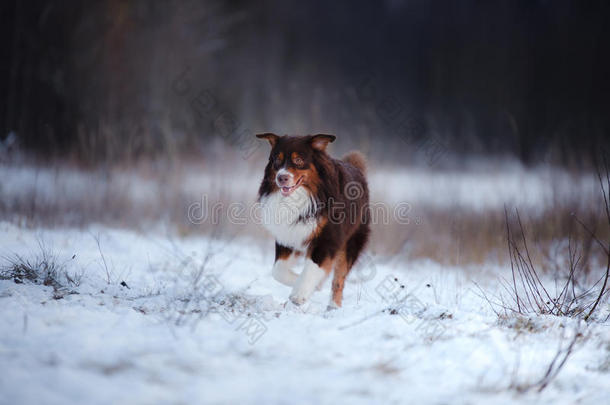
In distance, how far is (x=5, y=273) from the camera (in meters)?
3.63

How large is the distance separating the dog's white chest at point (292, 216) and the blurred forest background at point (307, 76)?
11.0ft

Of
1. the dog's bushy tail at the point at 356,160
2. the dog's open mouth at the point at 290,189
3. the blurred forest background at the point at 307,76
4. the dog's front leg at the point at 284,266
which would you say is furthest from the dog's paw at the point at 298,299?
the blurred forest background at the point at 307,76

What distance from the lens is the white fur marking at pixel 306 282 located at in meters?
3.60

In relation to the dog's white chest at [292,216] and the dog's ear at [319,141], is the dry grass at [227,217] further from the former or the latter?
the dog's ear at [319,141]

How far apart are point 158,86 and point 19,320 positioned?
1144 cm

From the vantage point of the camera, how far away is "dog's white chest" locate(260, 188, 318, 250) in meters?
3.69

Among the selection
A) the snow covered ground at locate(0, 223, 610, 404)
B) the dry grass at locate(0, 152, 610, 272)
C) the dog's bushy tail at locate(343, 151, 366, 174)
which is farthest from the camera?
the dry grass at locate(0, 152, 610, 272)

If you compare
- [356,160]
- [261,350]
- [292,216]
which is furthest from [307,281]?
[356,160]

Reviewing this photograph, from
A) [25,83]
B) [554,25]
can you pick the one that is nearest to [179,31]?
[25,83]

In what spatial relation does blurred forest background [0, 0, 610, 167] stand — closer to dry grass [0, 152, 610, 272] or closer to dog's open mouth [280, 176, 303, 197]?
dry grass [0, 152, 610, 272]

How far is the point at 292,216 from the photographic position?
3689 mm

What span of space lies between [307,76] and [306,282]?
15.3 m

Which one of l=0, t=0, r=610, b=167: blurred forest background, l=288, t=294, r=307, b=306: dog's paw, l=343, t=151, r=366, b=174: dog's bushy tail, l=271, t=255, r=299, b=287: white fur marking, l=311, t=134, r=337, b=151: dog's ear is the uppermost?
l=0, t=0, r=610, b=167: blurred forest background

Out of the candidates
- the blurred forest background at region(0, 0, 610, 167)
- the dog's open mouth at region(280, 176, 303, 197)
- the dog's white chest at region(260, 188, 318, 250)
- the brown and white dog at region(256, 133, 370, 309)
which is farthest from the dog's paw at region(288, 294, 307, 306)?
the blurred forest background at region(0, 0, 610, 167)
